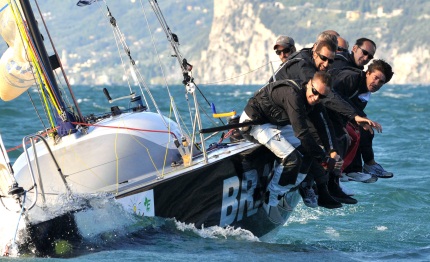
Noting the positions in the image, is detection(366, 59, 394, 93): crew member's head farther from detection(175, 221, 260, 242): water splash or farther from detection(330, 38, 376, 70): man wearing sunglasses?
detection(175, 221, 260, 242): water splash

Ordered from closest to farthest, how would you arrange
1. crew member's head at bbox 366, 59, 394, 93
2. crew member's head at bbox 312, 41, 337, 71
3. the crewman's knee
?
the crewman's knee → crew member's head at bbox 312, 41, 337, 71 → crew member's head at bbox 366, 59, 394, 93

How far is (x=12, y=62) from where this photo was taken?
30.9ft

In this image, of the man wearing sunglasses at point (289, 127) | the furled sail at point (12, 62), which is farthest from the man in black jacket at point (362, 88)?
the furled sail at point (12, 62)

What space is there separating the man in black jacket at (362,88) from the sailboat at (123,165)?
0.67 meters

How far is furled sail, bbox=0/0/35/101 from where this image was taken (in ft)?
29.9

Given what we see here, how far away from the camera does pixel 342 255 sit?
7.69 m

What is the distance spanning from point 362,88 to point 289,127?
909mm

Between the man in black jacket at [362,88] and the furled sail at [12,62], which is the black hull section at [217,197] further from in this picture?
the furled sail at [12,62]

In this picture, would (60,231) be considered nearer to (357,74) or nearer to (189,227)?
(189,227)

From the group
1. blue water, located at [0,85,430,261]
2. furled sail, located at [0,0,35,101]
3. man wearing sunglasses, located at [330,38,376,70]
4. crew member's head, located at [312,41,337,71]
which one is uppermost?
furled sail, located at [0,0,35,101]

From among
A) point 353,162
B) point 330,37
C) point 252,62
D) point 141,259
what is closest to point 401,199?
point 353,162

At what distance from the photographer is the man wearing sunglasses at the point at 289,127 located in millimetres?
7535

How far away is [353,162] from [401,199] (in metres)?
2.69

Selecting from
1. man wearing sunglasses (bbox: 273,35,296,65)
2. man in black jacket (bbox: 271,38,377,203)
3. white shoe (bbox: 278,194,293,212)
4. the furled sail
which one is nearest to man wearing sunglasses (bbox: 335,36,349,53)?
man wearing sunglasses (bbox: 273,35,296,65)
